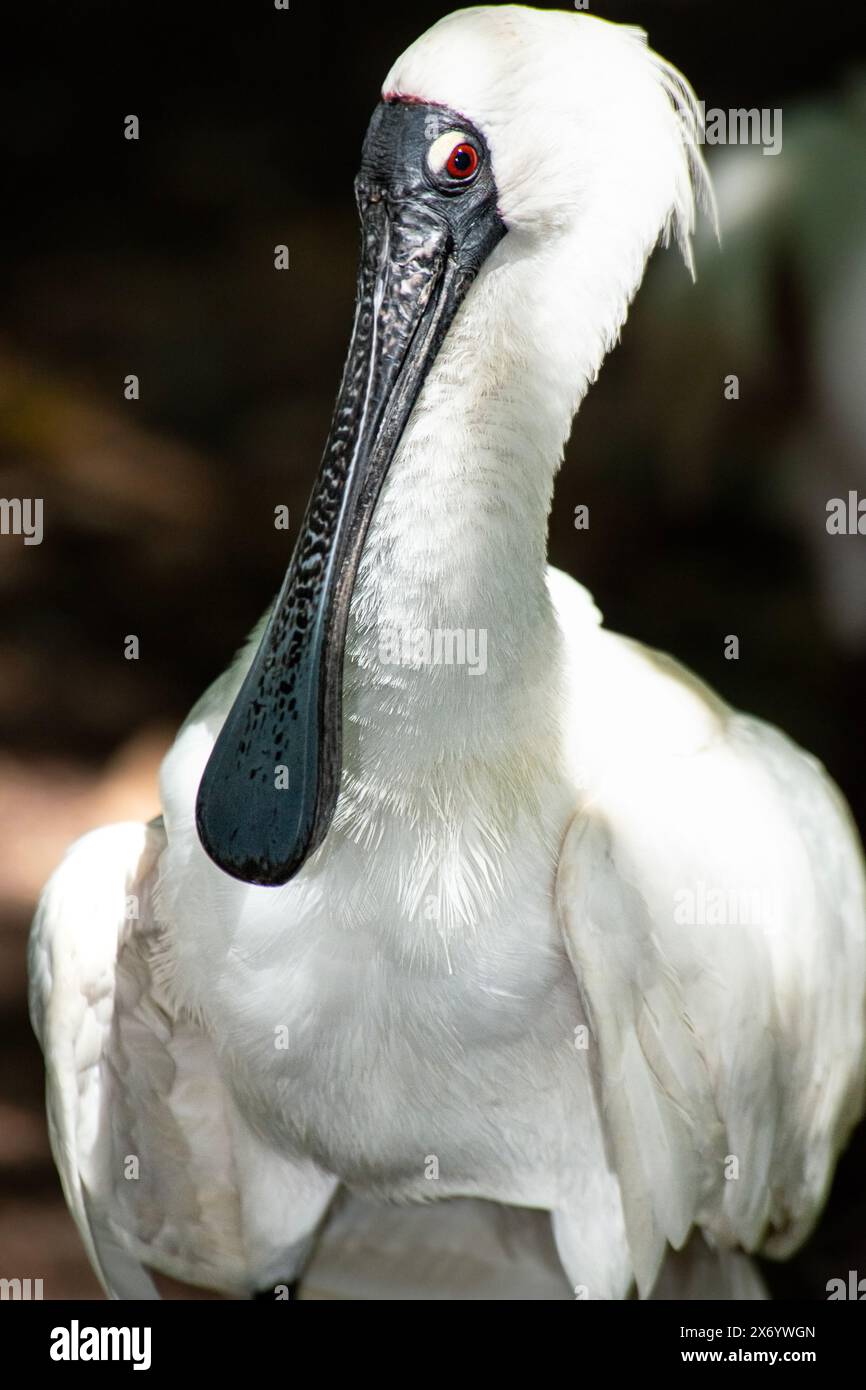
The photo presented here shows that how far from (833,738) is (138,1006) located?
227 cm

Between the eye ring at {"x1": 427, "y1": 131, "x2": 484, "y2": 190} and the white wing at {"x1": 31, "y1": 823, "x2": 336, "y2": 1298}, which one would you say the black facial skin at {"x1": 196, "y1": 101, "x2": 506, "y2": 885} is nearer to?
the eye ring at {"x1": 427, "y1": 131, "x2": 484, "y2": 190}

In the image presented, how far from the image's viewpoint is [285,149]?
5188 mm

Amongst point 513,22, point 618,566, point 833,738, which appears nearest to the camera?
point 513,22

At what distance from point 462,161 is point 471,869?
766 millimetres

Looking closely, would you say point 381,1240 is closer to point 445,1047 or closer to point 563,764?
point 445,1047

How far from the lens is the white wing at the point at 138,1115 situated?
2.09 meters

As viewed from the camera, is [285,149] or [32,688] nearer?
[32,688]

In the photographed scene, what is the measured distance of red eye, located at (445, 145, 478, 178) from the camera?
5.31 feet

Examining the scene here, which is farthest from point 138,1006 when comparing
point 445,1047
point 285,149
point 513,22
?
point 285,149

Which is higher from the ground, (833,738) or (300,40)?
(300,40)
